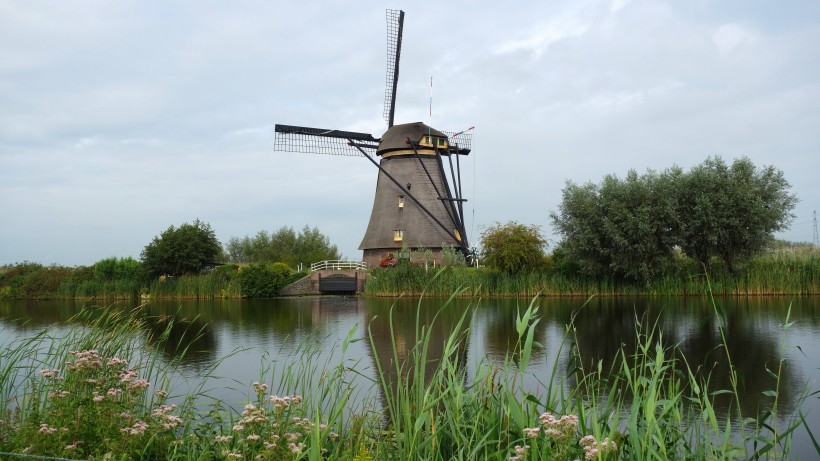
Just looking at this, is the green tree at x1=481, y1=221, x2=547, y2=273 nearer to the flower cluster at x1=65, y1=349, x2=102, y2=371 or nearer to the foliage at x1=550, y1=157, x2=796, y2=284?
the foliage at x1=550, y1=157, x2=796, y2=284

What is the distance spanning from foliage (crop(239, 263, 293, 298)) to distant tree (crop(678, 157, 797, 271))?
17.1 metres

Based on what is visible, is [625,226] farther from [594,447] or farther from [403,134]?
[594,447]

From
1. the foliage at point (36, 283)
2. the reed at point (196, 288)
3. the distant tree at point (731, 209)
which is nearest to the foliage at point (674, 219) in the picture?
the distant tree at point (731, 209)

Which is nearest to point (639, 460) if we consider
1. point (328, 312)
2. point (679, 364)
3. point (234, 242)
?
point (679, 364)

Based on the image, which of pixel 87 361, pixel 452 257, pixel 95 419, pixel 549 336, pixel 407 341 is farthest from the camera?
pixel 452 257

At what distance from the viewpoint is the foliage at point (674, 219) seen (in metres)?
21.5

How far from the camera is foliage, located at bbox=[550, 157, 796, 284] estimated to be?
21.5m

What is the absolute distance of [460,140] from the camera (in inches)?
1152

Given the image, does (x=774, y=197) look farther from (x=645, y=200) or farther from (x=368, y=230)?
(x=368, y=230)

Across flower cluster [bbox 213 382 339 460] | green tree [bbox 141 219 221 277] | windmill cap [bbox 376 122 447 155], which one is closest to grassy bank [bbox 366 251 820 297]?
windmill cap [bbox 376 122 447 155]

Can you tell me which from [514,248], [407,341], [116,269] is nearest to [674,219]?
[514,248]

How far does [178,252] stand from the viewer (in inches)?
1112

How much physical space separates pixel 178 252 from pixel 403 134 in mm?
11759

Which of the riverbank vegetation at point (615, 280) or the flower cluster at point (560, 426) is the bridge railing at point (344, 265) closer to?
the riverbank vegetation at point (615, 280)
